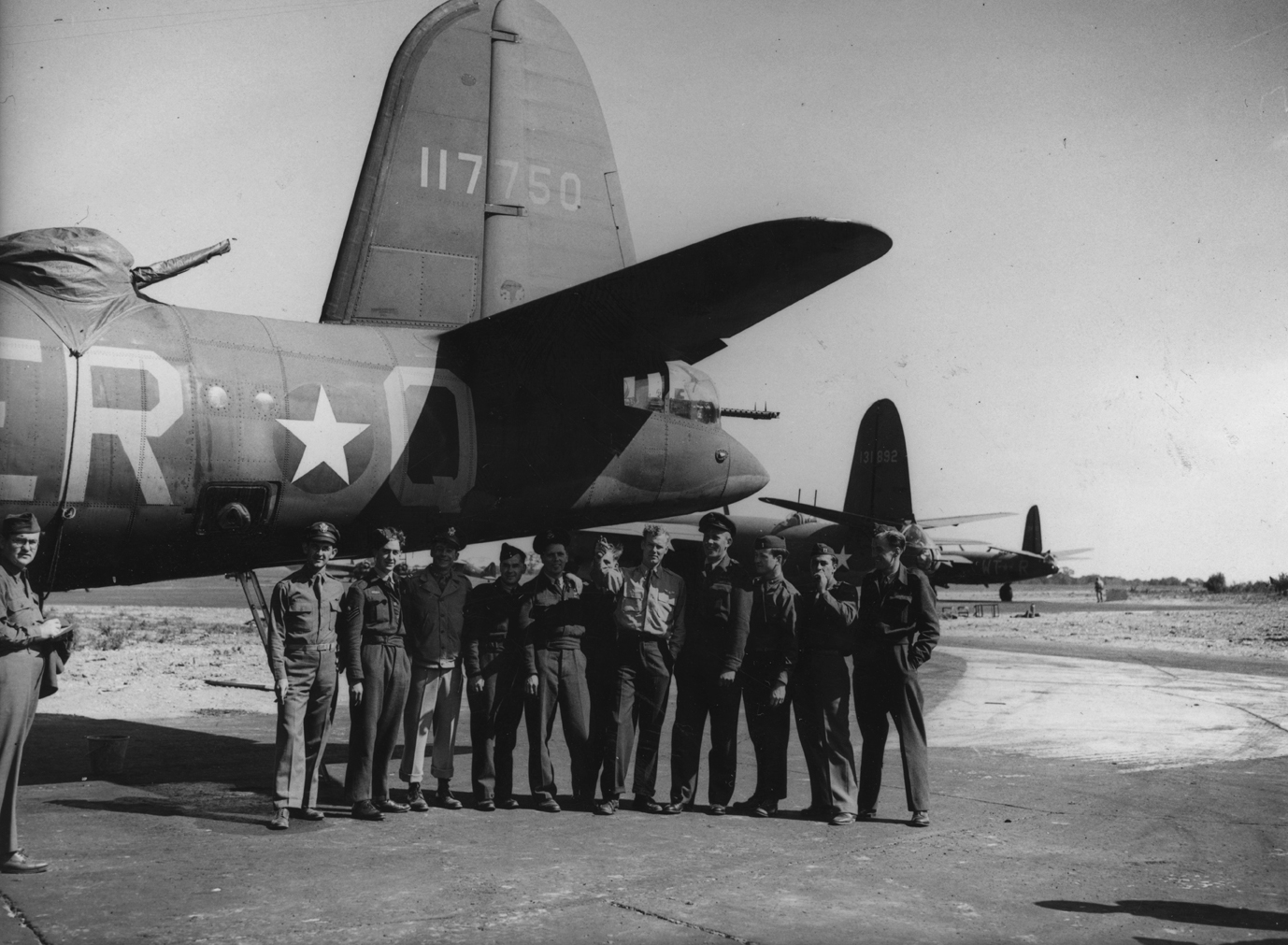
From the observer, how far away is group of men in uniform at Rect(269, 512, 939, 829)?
7.62 metres

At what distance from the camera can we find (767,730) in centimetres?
784

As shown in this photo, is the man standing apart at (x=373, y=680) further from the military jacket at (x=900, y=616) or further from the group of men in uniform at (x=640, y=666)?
the military jacket at (x=900, y=616)

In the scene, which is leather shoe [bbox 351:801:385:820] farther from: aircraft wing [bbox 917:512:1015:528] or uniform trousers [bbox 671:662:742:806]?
aircraft wing [bbox 917:512:1015:528]

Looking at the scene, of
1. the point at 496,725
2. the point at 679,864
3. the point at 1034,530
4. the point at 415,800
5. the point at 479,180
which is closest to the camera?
the point at 679,864

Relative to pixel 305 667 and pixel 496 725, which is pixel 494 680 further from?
pixel 305 667

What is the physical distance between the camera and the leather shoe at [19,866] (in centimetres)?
559

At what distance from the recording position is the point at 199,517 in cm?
807

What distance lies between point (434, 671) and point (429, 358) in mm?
2880

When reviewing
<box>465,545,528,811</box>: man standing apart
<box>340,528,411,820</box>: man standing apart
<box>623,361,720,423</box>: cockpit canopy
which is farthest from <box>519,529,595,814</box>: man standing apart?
<box>623,361,720,423</box>: cockpit canopy

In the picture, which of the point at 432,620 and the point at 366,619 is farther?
the point at 432,620

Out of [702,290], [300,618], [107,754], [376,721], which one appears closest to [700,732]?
[376,721]

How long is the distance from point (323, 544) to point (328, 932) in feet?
10.5

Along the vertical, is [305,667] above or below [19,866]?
above

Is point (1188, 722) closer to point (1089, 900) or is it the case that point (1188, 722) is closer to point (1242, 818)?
point (1242, 818)
